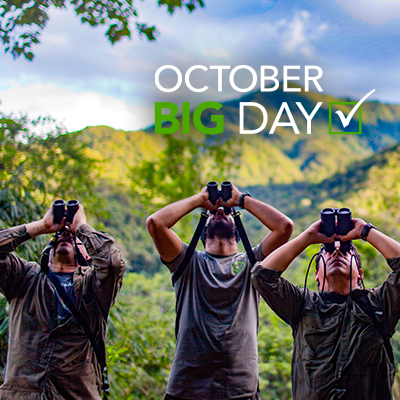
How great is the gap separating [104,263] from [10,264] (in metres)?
0.50

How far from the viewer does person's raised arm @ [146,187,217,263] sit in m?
2.11

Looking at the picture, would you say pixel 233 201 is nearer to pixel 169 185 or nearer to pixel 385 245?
pixel 385 245

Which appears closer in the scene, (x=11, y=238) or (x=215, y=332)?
(x=215, y=332)

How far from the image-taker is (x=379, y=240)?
5.90 feet

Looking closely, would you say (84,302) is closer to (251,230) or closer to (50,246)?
(50,246)

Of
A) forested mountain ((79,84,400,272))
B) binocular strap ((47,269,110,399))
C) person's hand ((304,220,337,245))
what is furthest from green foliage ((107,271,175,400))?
person's hand ((304,220,337,245))

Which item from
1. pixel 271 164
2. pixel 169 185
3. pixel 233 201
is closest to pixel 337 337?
pixel 233 201

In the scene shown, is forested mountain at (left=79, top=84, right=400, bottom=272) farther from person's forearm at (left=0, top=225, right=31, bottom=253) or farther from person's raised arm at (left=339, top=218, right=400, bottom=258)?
person's raised arm at (left=339, top=218, right=400, bottom=258)

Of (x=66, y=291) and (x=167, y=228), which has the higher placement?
(x=167, y=228)

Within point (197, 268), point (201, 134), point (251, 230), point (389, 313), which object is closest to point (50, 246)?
point (197, 268)

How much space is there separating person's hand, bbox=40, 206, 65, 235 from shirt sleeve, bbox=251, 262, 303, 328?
105cm

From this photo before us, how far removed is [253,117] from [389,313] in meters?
8.28

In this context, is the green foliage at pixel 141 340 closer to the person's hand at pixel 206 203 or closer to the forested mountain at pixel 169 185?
the forested mountain at pixel 169 185

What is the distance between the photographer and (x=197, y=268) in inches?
86.0
